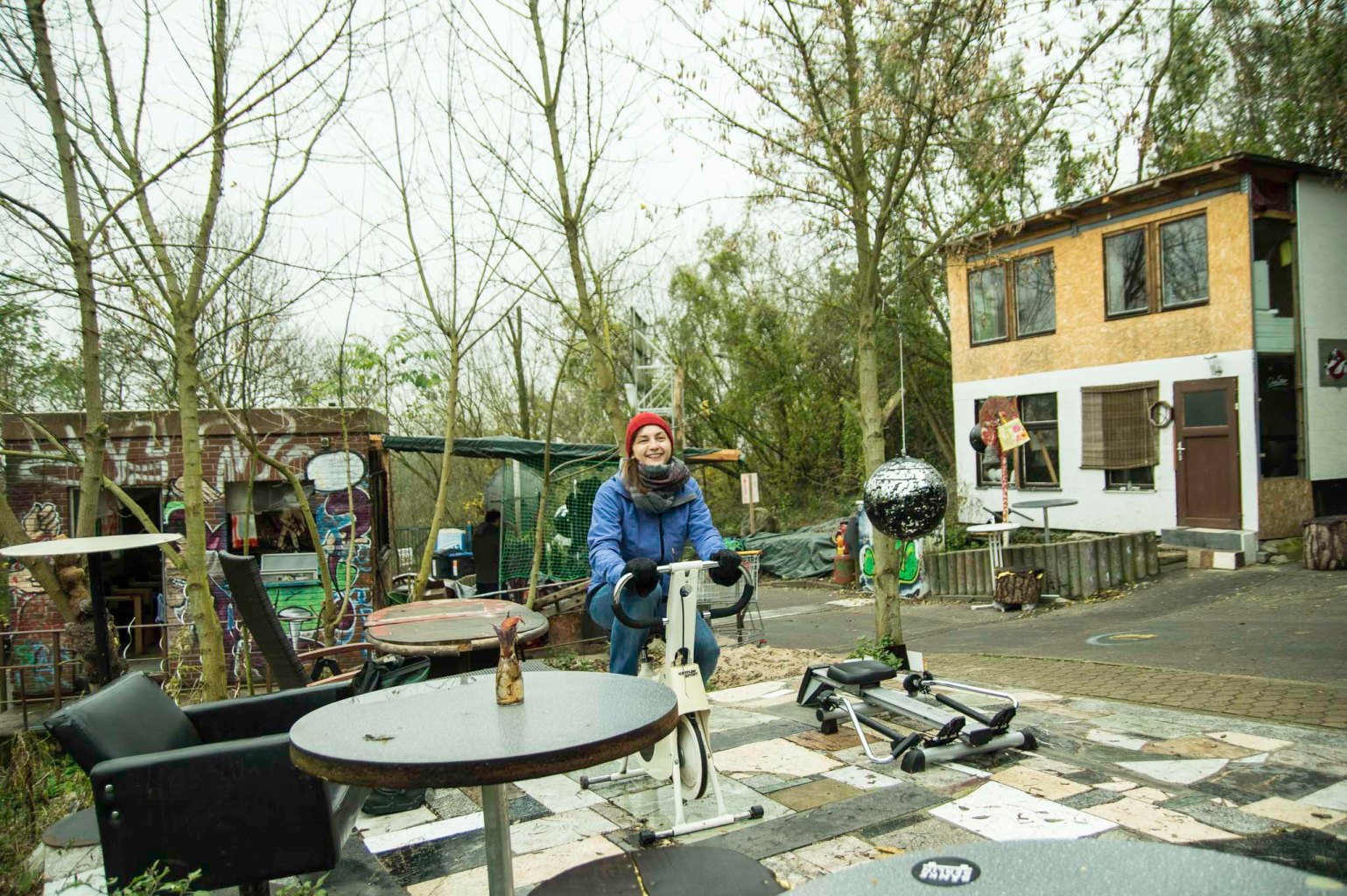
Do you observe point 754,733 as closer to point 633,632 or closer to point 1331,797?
point 633,632

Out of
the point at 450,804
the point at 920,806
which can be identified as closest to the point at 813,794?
the point at 920,806

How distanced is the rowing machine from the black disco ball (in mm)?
906

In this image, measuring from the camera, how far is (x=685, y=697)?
3.83 m

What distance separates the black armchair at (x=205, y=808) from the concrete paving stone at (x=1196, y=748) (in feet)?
12.9

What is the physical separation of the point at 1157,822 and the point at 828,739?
1844mm

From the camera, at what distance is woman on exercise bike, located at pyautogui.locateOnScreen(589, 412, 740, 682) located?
413cm

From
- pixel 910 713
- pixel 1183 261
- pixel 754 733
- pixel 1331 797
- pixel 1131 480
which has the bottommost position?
pixel 754 733

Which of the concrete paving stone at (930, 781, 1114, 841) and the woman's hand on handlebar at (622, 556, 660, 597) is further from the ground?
the woman's hand on handlebar at (622, 556, 660, 597)

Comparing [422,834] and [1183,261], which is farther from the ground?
[1183,261]

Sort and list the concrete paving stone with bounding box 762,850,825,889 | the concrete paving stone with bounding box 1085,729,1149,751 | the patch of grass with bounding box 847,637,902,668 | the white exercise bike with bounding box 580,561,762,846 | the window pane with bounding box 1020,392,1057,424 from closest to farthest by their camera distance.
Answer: the concrete paving stone with bounding box 762,850,825,889
the white exercise bike with bounding box 580,561,762,846
the concrete paving stone with bounding box 1085,729,1149,751
the patch of grass with bounding box 847,637,902,668
the window pane with bounding box 1020,392,1057,424

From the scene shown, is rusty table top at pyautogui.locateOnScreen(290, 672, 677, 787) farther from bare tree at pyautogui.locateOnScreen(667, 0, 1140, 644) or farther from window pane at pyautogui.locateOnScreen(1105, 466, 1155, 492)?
window pane at pyautogui.locateOnScreen(1105, 466, 1155, 492)

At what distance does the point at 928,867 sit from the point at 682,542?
3096mm

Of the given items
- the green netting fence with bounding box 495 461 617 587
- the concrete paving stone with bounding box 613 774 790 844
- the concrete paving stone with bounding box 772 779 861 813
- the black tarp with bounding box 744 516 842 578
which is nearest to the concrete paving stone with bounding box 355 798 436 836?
the concrete paving stone with bounding box 613 774 790 844

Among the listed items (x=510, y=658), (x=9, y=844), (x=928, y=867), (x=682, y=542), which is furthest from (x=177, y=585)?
(x=928, y=867)
